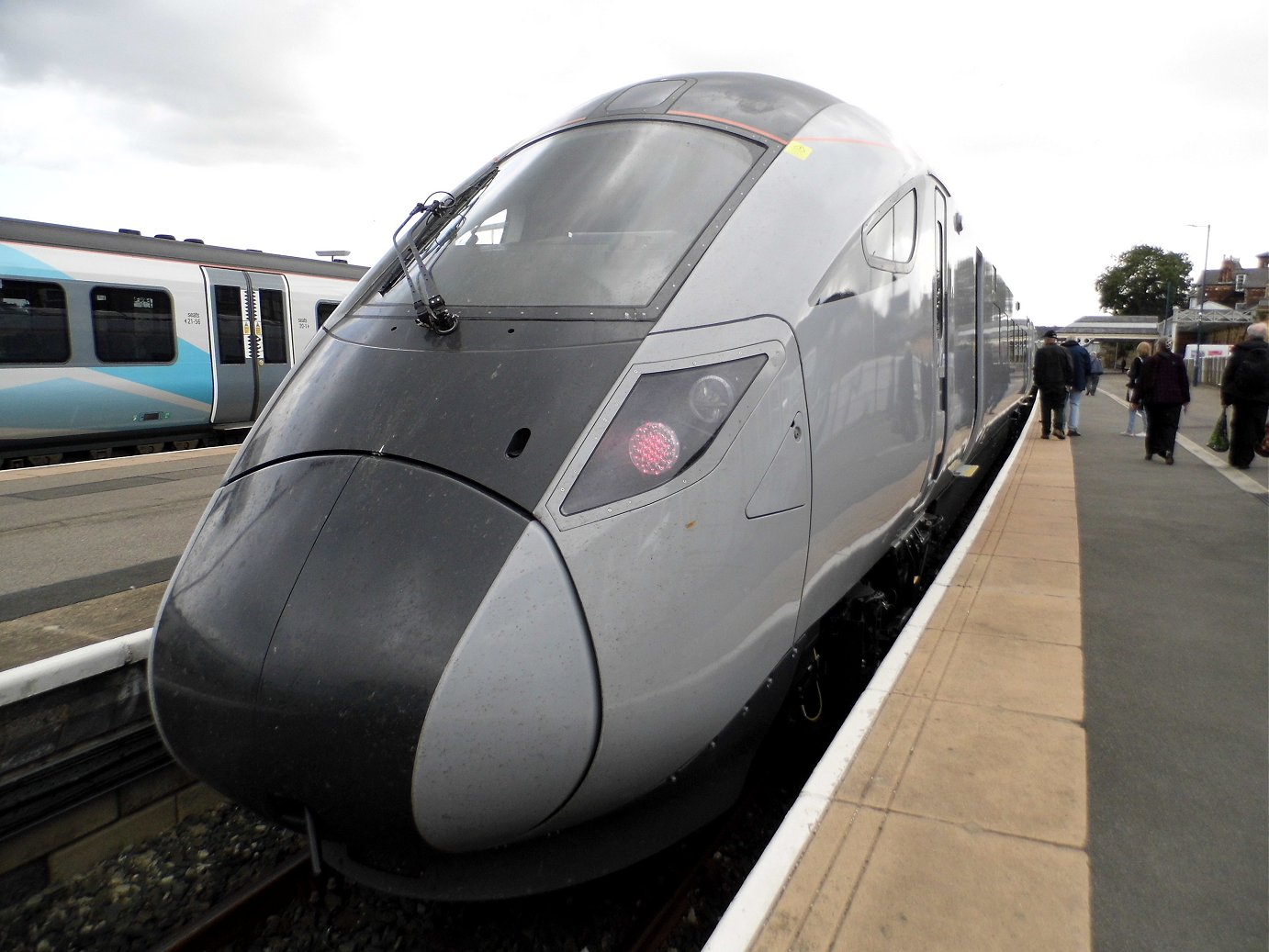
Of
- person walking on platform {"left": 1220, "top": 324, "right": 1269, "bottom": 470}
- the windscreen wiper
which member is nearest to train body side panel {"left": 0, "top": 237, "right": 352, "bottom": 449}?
the windscreen wiper

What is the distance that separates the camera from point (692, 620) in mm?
2385

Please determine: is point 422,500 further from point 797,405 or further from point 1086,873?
point 1086,873

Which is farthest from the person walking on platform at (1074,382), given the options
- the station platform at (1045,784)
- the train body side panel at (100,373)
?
the train body side panel at (100,373)

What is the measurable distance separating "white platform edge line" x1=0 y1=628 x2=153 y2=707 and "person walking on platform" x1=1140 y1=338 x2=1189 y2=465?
10083mm

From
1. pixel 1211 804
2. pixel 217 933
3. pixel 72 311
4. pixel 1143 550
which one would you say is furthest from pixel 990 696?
pixel 72 311

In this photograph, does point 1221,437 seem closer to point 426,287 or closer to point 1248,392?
point 1248,392

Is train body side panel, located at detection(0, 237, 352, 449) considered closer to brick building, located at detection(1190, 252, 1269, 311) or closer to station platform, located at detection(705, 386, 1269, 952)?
station platform, located at detection(705, 386, 1269, 952)

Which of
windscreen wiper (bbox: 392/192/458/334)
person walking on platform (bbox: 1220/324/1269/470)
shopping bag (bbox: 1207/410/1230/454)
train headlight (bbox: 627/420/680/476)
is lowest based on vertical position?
shopping bag (bbox: 1207/410/1230/454)

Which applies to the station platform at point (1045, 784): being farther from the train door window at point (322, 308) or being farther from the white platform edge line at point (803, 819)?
the train door window at point (322, 308)

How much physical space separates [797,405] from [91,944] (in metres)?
3.13

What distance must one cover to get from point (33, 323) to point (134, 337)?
1.28m

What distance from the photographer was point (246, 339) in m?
13.4

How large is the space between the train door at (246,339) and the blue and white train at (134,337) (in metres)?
0.02

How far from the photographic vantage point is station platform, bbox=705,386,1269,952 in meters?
2.30
